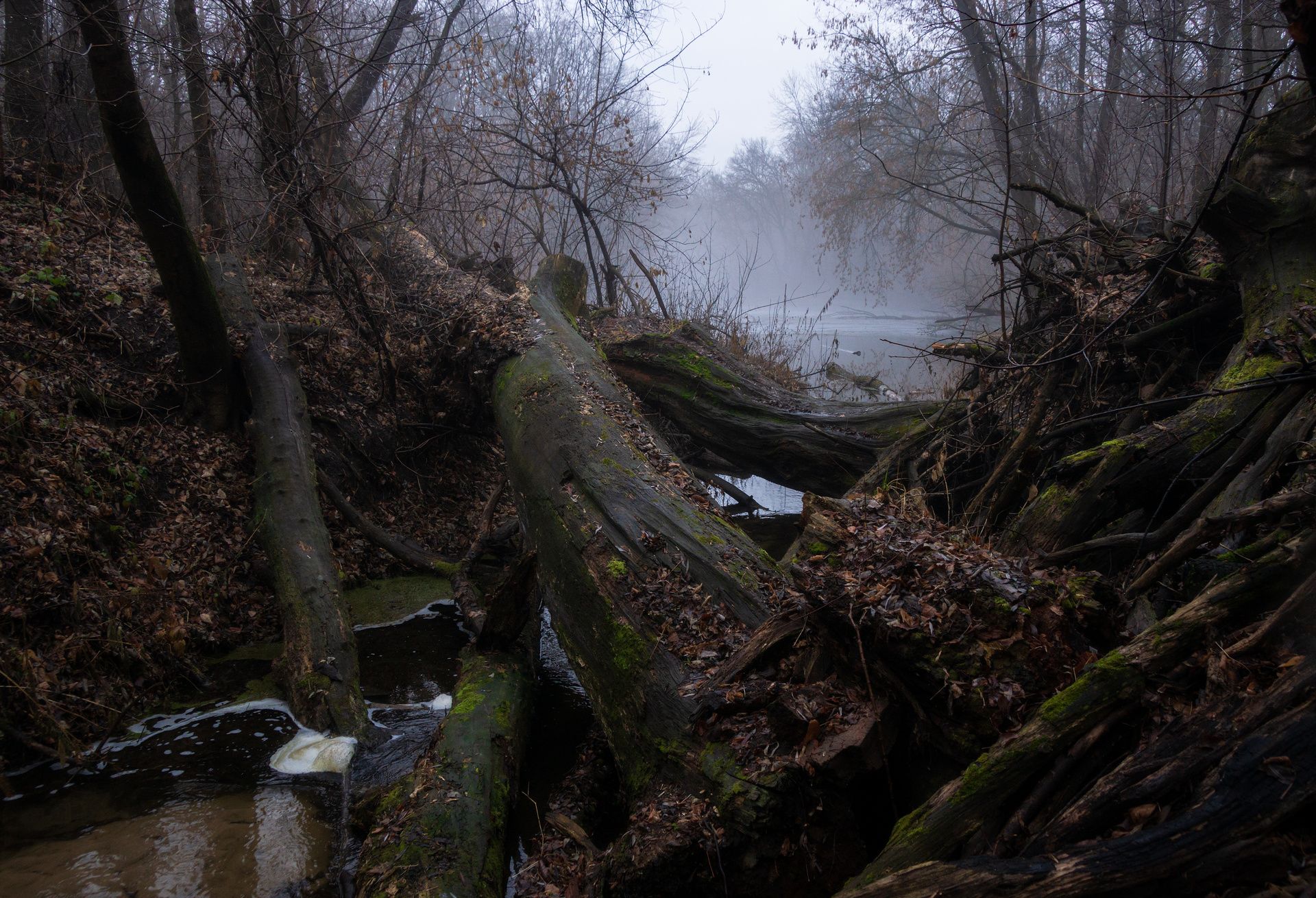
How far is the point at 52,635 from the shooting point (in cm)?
394

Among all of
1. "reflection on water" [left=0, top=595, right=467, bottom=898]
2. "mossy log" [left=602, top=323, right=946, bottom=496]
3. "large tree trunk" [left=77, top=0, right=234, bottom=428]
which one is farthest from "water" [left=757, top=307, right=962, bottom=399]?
"large tree trunk" [left=77, top=0, right=234, bottom=428]

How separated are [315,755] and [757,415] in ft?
15.1

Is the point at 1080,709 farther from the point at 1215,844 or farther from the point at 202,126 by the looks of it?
the point at 202,126

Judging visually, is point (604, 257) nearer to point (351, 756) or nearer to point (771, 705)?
point (351, 756)

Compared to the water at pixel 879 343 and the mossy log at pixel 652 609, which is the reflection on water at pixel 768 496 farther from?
the mossy log at pixel 652 609

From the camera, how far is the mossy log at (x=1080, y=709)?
6.44ft

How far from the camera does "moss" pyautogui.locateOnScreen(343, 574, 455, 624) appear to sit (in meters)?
5.74

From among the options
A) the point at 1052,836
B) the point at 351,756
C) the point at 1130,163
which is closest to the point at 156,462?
the point at 351,756

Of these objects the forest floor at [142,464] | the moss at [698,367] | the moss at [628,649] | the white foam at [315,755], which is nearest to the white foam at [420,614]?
the forest floor at [142,464]

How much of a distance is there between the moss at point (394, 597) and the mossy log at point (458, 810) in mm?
2084

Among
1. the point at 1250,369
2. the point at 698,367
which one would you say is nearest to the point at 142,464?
the point at 698,367

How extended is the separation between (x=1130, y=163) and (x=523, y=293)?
12.3 meters

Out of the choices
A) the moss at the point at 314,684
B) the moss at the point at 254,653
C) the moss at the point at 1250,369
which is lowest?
the moss at the point at 254,653

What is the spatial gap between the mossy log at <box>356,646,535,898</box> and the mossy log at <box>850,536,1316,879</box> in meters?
1.50
